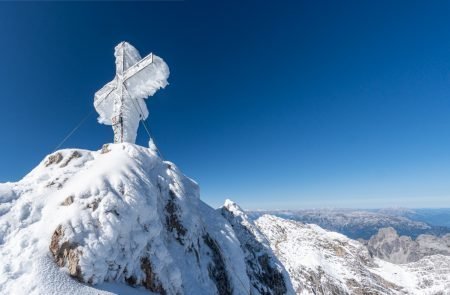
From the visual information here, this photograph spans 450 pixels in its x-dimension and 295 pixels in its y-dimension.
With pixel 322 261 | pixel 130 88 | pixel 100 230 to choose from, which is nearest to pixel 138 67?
pixel 130 88

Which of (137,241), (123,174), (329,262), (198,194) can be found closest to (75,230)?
(137,241)

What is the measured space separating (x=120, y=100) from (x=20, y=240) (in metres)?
14.3

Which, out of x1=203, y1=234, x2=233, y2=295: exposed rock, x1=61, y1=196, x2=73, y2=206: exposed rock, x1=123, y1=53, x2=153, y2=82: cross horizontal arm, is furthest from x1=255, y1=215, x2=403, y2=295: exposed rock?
x1=61, y1=196, x2=73, y2=206: exposed rock

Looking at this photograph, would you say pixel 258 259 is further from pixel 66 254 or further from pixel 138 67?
pixel 66 254

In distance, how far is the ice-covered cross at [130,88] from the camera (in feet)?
74.0

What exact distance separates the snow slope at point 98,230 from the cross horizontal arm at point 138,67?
264 inches

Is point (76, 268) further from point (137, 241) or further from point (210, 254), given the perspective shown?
point (210, 254)

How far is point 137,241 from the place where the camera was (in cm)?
1470

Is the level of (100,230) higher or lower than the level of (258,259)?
higher

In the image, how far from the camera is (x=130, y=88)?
2406 cm

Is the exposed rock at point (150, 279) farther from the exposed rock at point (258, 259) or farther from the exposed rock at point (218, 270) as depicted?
the exposed rock at point (258, 259)

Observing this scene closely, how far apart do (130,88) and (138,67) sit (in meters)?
2.15

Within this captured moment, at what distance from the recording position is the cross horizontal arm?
879 inches

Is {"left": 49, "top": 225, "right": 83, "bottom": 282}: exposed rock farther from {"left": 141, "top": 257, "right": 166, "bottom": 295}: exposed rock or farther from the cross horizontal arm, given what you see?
the cross horizontal arm
